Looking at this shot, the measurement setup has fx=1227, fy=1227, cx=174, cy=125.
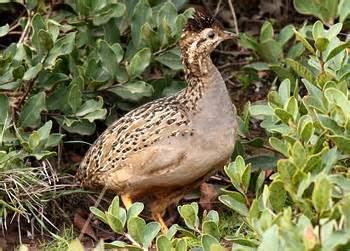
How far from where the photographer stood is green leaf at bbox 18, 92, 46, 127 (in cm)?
714

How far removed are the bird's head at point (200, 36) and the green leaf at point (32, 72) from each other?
2.87 ft

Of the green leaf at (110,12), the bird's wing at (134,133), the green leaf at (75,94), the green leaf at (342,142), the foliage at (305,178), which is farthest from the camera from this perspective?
the green leaf at (110,12)

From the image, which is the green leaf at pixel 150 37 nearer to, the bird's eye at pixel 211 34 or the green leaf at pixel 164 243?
the bird's eye at pixel 211 34

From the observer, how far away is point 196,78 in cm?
668

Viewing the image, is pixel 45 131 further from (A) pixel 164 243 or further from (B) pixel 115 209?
(A) pixel 164 243

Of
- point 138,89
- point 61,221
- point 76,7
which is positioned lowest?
point 61,221

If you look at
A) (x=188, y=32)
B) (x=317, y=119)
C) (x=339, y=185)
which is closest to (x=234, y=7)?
(x=188, y=32)

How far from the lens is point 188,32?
663 cm

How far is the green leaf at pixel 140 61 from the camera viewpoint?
722 cm

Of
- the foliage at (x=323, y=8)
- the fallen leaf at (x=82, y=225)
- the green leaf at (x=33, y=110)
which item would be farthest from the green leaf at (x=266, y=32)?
the fallen leaf at (x=82, y=225)

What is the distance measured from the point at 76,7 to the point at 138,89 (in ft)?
2.04

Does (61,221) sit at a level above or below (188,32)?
below

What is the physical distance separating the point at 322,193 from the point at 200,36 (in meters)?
2.48

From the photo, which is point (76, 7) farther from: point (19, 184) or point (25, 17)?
point (19, 184)
